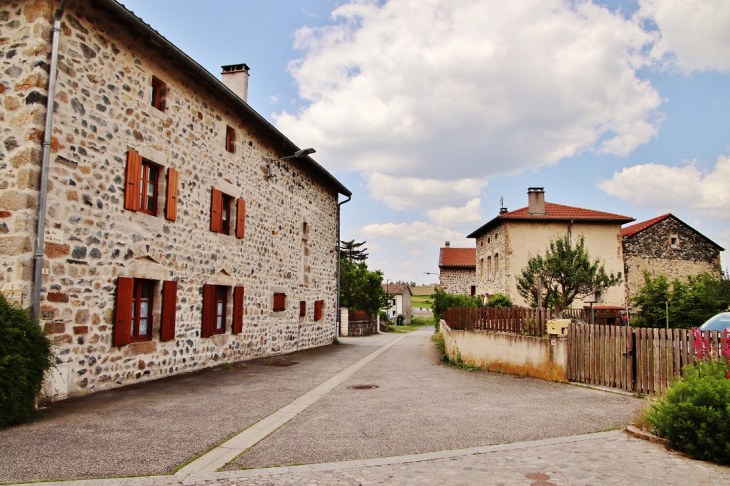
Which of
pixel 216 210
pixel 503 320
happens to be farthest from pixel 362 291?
pixel 216 210

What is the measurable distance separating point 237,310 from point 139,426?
276 inches

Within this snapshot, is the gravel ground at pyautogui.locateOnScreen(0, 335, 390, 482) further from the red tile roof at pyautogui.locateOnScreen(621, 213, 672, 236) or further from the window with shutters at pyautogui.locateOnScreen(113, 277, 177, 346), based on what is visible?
the red tile roof at pyautogui.locateOnScreen(621, 213, 672, 236)

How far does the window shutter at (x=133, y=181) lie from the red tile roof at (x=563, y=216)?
1948cm

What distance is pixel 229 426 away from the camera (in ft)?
19.5

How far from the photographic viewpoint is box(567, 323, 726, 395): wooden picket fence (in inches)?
304

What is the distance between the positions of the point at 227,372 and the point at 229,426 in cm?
508

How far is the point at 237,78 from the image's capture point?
15.3 meters

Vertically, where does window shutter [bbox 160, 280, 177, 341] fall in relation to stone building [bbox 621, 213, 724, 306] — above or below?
below

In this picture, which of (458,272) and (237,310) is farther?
(458,272)

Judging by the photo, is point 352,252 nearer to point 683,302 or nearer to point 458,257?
point 458,257

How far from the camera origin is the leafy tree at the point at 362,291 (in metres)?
37.0

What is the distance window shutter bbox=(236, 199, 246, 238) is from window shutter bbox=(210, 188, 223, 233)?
2.59ft

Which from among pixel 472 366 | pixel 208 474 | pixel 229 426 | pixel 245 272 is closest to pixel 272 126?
pixel 245 272

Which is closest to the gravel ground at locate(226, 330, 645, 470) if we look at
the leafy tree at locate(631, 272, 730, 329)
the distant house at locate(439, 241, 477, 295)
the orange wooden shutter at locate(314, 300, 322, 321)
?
the orange wooden shutter at locate(314, 300, 322, 321)
